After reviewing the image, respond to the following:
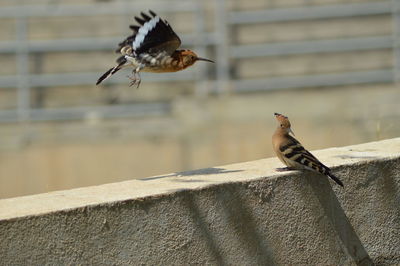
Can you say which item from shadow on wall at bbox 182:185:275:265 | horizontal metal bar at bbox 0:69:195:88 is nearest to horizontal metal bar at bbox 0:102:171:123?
horizontal metal bar at bbox 0:69:195:88

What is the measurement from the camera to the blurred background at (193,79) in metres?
12.2

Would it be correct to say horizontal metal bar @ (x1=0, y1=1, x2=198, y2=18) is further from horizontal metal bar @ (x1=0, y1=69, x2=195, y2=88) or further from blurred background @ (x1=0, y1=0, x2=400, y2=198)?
horizontal metal bar @ (x1=0, y1=69, x2=195, y2=88)

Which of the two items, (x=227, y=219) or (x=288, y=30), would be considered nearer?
(x=227, y=219)

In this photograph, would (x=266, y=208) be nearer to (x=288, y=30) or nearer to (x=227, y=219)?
(x=227, y=219)

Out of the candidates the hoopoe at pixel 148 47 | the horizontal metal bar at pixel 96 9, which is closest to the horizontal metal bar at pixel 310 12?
the horizontal metal bar at pixel 96 9

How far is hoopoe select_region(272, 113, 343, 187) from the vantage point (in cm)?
448

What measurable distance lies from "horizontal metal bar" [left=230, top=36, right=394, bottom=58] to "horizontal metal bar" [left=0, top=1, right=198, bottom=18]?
2.63ft

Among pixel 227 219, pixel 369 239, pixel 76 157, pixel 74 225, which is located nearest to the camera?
pixel 74 225

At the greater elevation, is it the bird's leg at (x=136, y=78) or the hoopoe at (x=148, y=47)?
the hoopoe at (x=148, y=47)

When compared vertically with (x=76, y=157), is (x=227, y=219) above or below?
above

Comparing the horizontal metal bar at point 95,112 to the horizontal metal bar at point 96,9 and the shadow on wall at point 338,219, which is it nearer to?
the horizontal metal bar at point 96,9

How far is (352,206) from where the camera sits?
458cm

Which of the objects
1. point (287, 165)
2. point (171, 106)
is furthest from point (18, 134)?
point (287, 165)

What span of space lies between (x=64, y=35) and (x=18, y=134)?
130 centimetres
